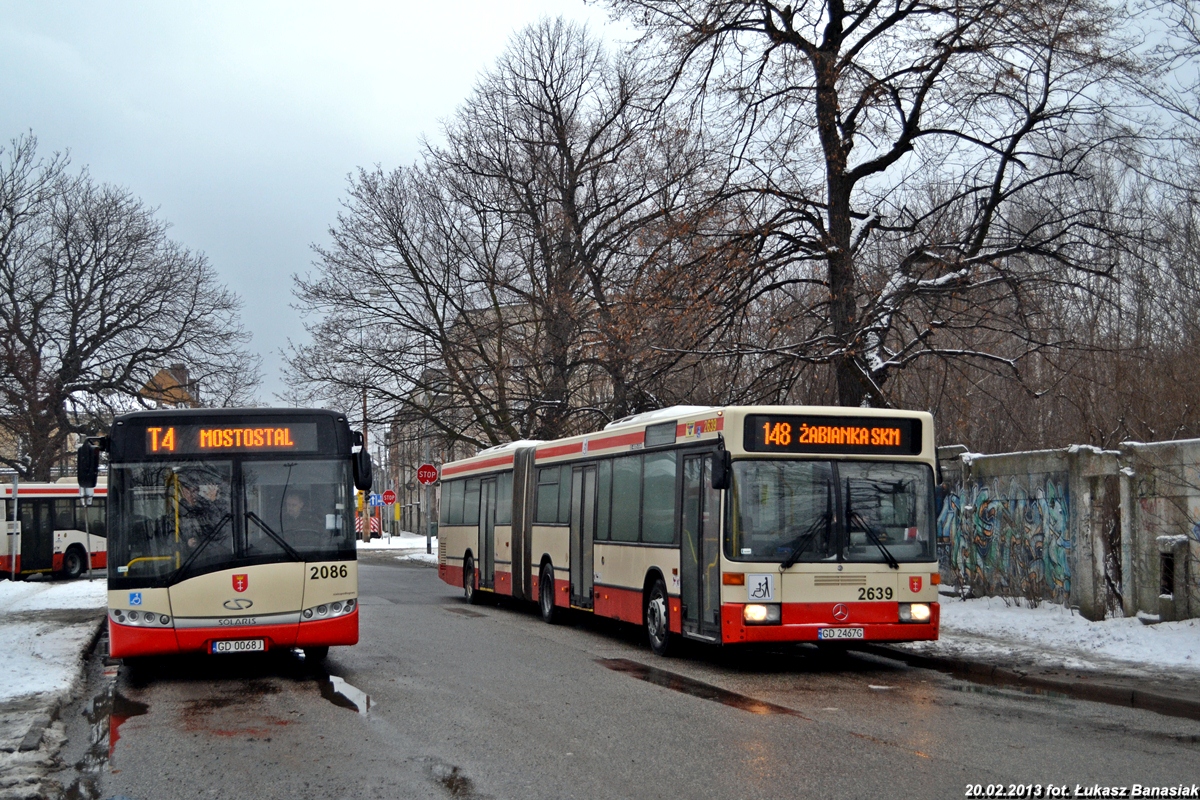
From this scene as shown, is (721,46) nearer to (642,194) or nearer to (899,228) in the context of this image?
(899,228)

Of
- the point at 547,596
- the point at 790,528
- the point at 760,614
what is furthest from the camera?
the point at 547,596

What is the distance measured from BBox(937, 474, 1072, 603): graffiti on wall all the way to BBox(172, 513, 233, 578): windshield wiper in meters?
9.77

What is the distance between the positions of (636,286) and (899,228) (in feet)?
14.0

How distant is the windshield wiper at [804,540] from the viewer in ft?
40.3

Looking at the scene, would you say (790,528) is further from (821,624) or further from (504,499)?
(504,499)

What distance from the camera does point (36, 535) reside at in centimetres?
3412

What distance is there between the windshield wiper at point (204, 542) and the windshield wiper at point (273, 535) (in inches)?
8.4

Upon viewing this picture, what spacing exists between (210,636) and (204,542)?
957 millimetres

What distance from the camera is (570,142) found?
112 feet

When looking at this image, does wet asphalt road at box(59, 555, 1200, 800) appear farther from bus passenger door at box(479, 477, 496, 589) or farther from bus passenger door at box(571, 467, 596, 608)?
bus passenger door at box(479, 477, 496, 589)

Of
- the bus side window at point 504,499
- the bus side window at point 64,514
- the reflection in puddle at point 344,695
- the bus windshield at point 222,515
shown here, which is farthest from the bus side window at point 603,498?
the bus side window at point 64,514

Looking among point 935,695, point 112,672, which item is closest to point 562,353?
point 112,672

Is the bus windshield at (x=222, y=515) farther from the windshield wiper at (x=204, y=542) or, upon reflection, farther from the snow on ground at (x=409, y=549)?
the snow on ground at (x=409, y=549)

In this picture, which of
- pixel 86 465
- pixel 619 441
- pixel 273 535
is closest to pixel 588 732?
pixel 273 535
